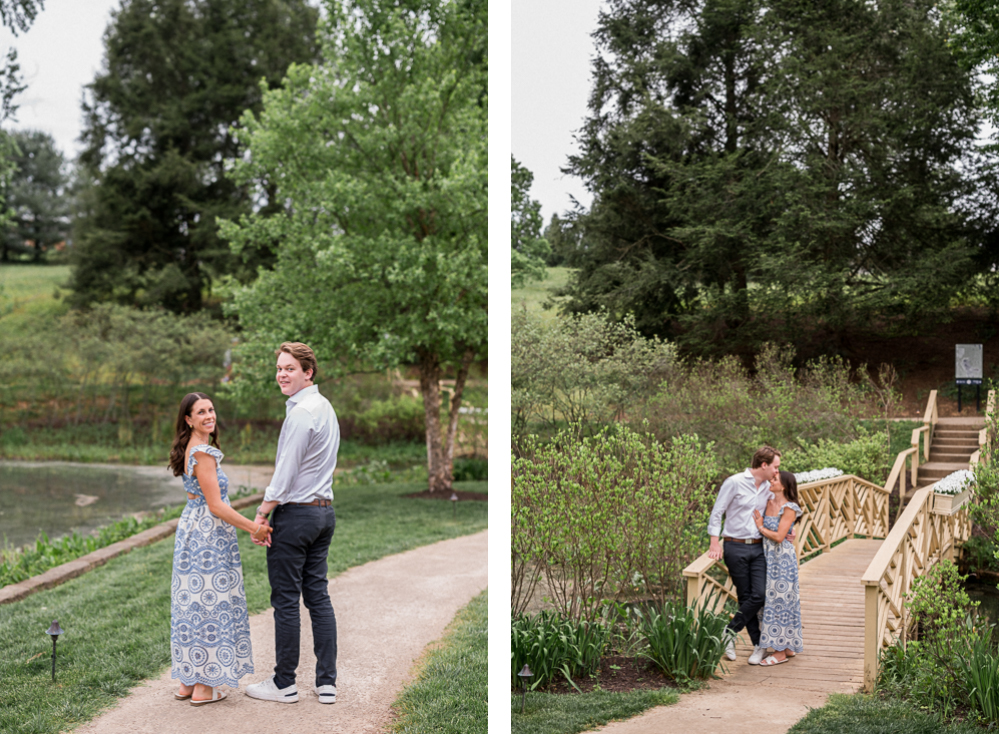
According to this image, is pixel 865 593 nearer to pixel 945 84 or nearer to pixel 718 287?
pixel 718 287

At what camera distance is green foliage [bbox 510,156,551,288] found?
3818mm

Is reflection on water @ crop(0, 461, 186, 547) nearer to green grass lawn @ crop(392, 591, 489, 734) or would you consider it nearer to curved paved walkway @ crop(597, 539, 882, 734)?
green grass lawn @ crop(392, 591, 489, 734)

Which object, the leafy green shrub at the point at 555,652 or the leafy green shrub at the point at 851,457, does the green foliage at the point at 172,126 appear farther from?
the leafy green shrub at the point at 851,457

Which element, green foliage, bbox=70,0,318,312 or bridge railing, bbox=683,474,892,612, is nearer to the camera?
bridge railing, bbox=683,474,892,612

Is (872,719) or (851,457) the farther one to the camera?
(851,457)

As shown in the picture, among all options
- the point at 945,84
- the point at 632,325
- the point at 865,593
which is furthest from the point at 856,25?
the point at 865,593

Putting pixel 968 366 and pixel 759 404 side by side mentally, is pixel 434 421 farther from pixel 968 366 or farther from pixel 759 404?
pixel 968 366

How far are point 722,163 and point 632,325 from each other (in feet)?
2.88

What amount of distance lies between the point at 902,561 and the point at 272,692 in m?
2.90

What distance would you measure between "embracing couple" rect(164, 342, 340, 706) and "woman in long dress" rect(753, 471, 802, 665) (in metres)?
2.00

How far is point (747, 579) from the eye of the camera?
376 centimetres

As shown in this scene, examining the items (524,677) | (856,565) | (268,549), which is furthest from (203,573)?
(856,565)

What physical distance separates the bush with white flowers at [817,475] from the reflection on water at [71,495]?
9.02 metres

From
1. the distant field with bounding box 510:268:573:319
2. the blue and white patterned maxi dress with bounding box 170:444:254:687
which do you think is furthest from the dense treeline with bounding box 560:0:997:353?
the blue and white patterned maxi dress with bounding box 170:444:254:687
